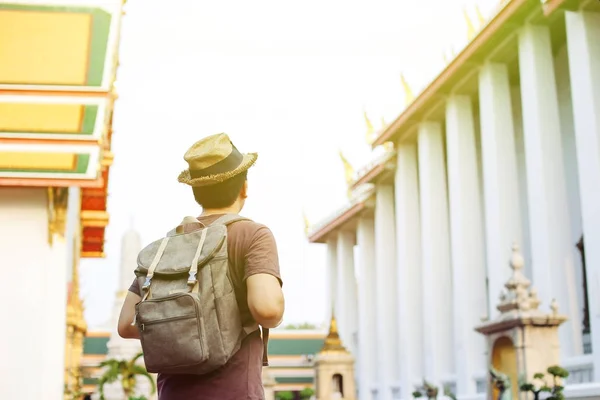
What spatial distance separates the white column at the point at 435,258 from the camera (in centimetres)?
2375

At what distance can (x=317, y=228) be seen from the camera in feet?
124

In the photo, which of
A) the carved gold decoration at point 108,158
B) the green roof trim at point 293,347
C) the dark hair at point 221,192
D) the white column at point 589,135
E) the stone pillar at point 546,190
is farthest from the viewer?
the green roof trim at point 293,347

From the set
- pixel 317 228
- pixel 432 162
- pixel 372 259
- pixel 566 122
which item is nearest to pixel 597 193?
pixel 566 122

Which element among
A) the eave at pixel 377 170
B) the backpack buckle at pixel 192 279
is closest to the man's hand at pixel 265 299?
the backpack buckle at pixel 192 279

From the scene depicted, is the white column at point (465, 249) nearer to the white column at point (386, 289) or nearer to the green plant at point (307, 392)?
the green plant at point (307, 392)

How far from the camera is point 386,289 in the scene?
97.8 ft

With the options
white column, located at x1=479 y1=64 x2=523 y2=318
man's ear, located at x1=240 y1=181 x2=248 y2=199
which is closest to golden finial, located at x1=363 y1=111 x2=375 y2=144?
white column, located at x1=479 y1=64 x2=523 y2=318

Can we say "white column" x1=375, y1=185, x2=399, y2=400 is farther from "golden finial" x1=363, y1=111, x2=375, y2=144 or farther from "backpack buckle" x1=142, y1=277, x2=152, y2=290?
"backpack buckle" x1=142, y1=277, x2=152, y2=290

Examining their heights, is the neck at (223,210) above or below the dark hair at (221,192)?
below

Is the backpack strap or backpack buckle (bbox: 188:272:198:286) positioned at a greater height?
the backpack strap

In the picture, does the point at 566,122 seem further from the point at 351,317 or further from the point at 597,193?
the point at 351,317

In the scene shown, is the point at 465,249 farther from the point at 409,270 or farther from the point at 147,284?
the point at 147,284

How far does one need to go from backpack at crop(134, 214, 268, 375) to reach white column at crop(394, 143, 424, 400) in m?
23.8

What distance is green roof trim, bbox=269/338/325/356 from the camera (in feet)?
144
